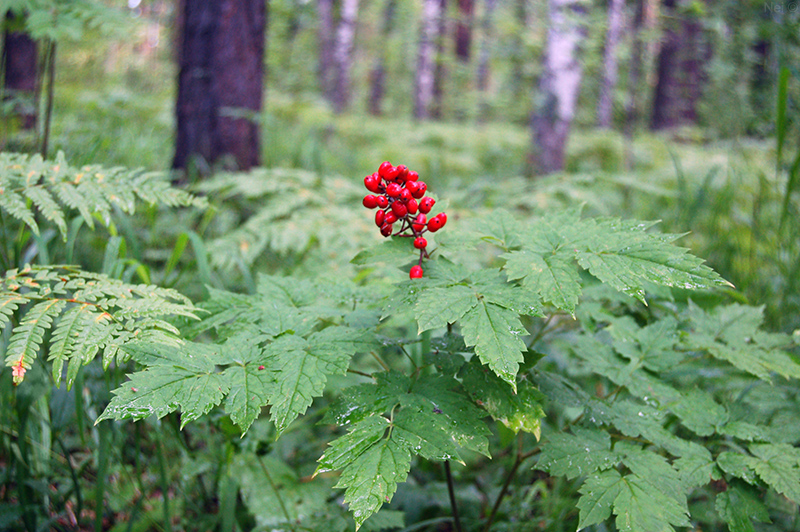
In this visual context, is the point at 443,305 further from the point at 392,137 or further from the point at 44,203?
the point at 392,137

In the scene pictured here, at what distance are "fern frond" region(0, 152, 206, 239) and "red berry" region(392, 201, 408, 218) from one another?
74cm

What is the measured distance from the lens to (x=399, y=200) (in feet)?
3.58

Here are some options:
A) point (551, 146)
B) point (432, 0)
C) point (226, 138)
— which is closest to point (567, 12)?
point (551, 146)

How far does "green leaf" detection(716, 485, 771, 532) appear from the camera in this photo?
1043 mm

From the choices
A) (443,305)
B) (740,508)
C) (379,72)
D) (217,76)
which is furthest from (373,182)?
(379,72)

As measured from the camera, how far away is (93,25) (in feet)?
7.09

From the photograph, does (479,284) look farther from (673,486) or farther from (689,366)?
(689,366)

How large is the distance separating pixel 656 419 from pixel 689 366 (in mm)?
710

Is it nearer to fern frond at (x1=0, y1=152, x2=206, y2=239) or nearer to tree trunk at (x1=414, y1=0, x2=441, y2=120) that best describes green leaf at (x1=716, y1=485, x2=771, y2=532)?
fern frond at (x1=0, y1=152, x2=206, y2=239)

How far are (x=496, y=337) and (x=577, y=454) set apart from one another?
1.35 ft

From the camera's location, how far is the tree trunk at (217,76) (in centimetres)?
311

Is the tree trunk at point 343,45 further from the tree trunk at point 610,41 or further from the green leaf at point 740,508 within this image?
the green leaf at point 740,508

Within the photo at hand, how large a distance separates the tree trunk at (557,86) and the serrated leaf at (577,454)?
4058mm

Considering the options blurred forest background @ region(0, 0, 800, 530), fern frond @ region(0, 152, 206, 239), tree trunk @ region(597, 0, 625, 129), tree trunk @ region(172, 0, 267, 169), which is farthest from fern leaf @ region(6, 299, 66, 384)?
tree trunk @ region(597, 0, 625, 129)
